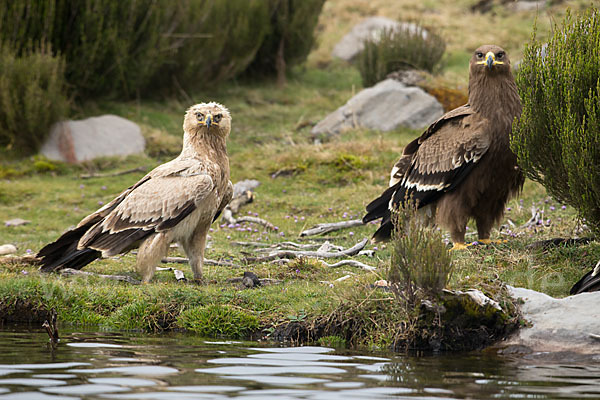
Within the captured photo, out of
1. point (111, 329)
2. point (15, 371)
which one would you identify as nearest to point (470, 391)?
point (15, 371)

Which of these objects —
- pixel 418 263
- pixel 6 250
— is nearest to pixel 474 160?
pixel 418 263

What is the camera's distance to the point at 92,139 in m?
16.6

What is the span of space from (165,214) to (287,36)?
14.3 meters

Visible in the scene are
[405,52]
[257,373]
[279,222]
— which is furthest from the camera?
[405,52]

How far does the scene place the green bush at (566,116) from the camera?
6832 mm

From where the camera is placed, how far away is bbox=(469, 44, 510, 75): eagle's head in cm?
833

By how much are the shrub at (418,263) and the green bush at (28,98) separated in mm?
11293

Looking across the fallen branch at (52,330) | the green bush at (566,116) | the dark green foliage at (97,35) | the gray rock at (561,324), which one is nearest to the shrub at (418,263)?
the gray rock at (561,324)

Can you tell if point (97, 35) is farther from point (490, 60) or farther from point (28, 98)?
point (490, 60)

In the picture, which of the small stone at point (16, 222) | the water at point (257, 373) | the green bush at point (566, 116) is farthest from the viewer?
the small stone at point (16, 222)

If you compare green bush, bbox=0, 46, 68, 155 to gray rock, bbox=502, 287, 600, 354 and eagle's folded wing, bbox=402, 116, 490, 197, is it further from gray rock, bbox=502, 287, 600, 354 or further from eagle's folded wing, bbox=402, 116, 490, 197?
gray rock, bbox=502, 287, 600, 354

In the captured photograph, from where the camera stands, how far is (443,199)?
870 centimetres

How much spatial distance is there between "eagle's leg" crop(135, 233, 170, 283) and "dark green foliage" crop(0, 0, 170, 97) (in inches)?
375

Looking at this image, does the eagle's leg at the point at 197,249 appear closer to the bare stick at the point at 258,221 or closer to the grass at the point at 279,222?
the grass at the point at 279,222
